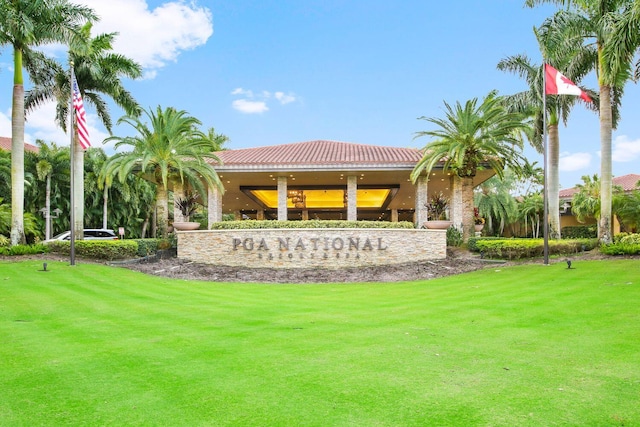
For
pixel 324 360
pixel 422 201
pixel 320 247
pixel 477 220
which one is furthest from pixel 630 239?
pixel 324 360

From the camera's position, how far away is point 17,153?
A: 21.7m

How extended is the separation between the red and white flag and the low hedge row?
22.6 ft

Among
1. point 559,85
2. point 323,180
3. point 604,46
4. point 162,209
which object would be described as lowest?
point 162,209

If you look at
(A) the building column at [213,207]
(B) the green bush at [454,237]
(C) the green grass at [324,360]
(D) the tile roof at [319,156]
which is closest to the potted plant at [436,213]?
(B) the green bush at [454,237]

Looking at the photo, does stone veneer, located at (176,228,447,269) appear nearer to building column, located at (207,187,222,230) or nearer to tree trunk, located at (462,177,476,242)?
tree trunk, located at (462,177,476,242)

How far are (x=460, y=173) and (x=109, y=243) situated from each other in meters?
18.8

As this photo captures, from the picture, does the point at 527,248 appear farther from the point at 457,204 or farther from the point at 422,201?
the point at 422,201

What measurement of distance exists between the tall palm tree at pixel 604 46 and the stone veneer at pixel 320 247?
7.82m

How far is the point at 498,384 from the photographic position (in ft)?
17.8

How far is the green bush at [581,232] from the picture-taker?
131ft

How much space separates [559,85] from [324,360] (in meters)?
16.6

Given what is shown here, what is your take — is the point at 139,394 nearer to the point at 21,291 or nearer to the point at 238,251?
the point at 21,291

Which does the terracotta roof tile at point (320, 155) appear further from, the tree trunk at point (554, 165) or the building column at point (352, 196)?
the tree trunk at point (554, 165)

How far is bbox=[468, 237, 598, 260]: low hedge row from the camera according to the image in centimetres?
2105
